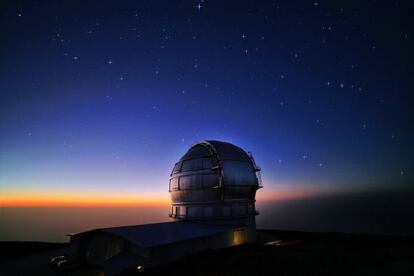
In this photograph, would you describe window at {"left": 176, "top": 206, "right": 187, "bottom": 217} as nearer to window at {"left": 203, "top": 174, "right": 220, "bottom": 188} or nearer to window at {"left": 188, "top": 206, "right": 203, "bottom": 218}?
window at {"left": 188, "top": 206, "right": 203, "bottom": 218}

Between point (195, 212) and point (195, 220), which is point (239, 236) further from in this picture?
point (195, 212)

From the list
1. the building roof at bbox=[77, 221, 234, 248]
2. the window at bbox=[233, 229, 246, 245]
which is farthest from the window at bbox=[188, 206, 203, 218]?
the window at bbox=[233, 229, 246, 245]

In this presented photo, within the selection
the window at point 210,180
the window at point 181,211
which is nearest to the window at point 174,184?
the window at point 181,211

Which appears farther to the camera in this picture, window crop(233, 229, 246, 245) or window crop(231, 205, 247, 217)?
window crop(231, 205, 247, 217)

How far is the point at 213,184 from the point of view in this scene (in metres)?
23.6

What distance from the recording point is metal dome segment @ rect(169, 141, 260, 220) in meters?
23.5

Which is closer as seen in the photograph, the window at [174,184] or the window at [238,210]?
the window at [238,210]

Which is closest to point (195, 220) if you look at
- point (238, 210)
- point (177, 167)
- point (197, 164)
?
point (238, 210)

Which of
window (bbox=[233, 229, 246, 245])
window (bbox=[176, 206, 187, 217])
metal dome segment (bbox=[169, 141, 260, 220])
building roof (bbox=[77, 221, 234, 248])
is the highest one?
metal dome segment (bbox=[169, 141, 260, 220])

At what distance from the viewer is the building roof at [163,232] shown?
16981 millimetres

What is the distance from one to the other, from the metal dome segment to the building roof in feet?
5.41

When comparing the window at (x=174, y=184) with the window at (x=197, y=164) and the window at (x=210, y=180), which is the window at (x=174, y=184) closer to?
the window at (x=197, y=164)

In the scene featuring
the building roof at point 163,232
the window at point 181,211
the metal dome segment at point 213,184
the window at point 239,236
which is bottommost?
the window at point 239,236

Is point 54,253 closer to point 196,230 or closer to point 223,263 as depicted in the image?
point 196,230
